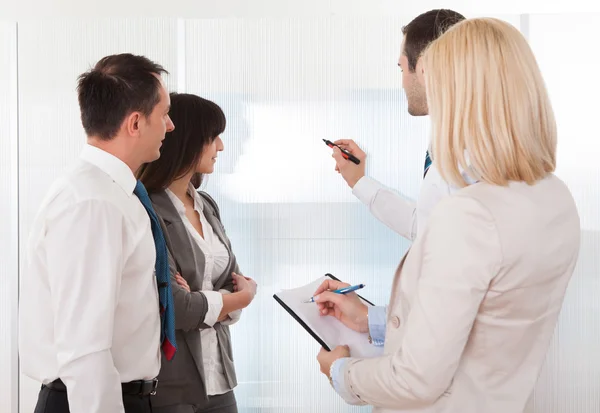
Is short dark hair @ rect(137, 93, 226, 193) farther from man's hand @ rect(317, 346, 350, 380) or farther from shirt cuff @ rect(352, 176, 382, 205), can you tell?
man's hand @ rect(317, 346, 350, 380)

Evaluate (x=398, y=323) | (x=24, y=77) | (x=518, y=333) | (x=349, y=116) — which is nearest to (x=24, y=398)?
(x=24, y=77)

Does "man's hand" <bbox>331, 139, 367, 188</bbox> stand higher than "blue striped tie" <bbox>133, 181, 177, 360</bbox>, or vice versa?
"man's hand" <bbox>331, 139, 367, 188</bbox>

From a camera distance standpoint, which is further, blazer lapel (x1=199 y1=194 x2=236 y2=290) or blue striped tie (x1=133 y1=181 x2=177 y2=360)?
blazer lapel (x1=199 y1=194 x2=236 y2=290)

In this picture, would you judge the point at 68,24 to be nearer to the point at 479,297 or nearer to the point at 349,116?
the point at 349,116

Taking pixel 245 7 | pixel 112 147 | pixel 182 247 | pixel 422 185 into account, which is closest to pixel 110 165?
pixel 112 147

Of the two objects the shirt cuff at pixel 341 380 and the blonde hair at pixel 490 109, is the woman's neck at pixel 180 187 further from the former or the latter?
the blonde hair at pixel 490 109

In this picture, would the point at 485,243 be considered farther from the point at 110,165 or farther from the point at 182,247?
the point at 182,247

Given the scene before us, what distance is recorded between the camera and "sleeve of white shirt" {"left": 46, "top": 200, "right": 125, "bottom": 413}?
1.51 meters

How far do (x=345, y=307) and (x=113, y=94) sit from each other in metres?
0.83

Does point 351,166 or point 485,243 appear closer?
point 485,243

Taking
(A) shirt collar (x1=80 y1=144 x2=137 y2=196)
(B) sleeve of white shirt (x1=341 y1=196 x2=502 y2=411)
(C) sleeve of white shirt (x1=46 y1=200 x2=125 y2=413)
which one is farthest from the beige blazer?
(A) shirt collar (x1=80 y1=144 x2=137 y2=196)

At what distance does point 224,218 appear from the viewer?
302 centimetres

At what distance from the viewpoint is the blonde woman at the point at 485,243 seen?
1.24 meters

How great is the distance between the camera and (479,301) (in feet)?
4.09
